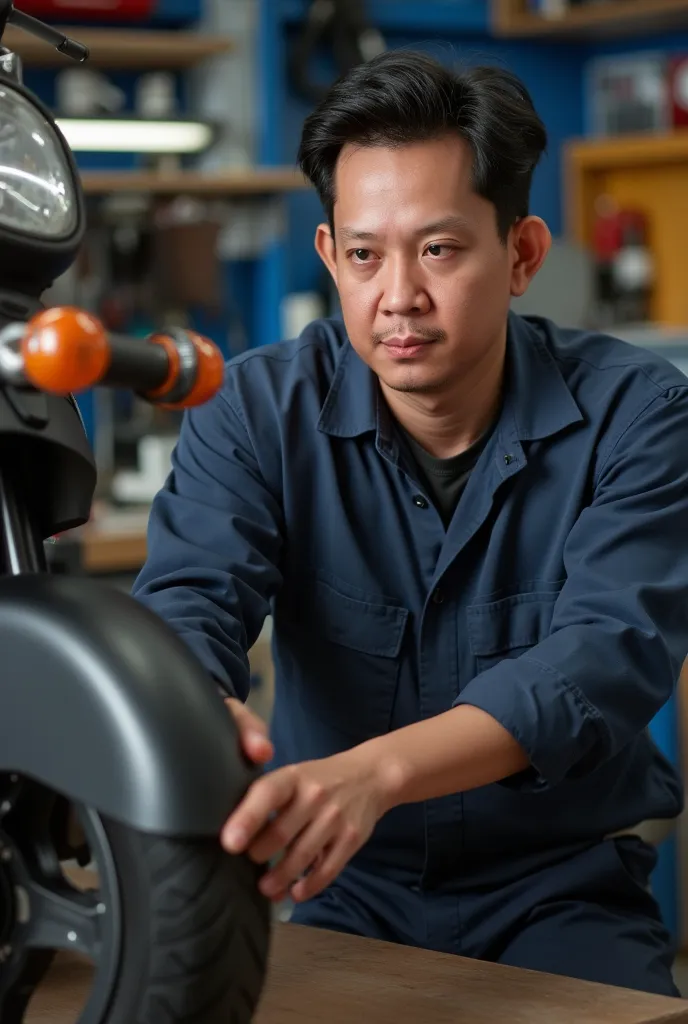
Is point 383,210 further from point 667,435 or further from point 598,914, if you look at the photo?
point 598,914

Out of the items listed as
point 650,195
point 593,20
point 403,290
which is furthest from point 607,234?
point 403,290

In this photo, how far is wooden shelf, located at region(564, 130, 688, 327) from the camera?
446cm

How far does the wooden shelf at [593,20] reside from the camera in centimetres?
429

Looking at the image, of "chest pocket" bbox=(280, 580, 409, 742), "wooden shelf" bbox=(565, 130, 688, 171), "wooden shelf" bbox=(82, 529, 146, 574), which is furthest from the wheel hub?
"wooden shelf" bbox=(565, 130, 688, 171)

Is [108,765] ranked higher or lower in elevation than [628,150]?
higher

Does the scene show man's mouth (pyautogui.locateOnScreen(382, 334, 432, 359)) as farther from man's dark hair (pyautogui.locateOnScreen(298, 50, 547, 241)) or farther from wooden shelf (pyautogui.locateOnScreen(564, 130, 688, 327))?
wooden shelf (pyautogui.locateOnScreen(564, 130, 688, 327))

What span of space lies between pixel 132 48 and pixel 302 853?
3.41 meters

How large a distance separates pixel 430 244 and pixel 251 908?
0.66m

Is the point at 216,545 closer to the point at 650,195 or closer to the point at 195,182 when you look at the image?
the point at 195,182

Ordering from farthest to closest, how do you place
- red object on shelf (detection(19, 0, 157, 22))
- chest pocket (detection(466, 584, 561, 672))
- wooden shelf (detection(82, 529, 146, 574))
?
red object on shelf (detection(19, 0, 157, 22)) < wooden shelf (detection(82, 529, 146, 574)) < chest pocket (detection(466, 584, 561, 672))

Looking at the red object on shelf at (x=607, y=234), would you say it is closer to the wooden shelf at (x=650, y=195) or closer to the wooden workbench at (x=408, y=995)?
the wooden shelf at (x=650, y=195)

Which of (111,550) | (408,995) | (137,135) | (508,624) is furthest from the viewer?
(137,135)

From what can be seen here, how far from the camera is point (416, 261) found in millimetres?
1300

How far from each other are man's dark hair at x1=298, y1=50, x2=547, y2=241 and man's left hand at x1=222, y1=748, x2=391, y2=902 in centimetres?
59
